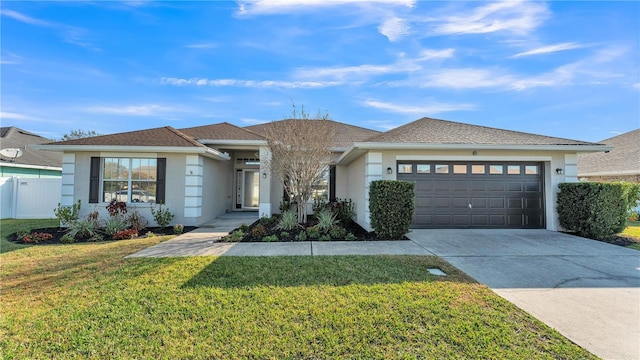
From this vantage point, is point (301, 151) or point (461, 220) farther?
point (461, 220)

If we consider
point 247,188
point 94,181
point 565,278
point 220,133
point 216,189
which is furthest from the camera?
point 247,188

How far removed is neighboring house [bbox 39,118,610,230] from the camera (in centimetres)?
941

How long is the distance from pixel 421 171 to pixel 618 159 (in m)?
15.0

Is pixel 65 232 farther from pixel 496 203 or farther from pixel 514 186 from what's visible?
pixel 514 186

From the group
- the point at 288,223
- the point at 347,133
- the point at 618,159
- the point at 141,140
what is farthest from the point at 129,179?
the point at 618,159

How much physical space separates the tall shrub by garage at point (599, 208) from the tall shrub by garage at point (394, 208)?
558cm

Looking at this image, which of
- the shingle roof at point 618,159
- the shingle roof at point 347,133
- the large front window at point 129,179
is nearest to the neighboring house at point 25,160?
the large front window at point 129,179

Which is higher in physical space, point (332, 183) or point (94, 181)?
point (332, 183)

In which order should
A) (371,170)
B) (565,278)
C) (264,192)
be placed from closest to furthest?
(565,278) < (371,170) < (264,192)

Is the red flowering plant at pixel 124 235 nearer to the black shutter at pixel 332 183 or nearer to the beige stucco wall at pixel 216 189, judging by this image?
the beige stucco wall at pixel 216 189

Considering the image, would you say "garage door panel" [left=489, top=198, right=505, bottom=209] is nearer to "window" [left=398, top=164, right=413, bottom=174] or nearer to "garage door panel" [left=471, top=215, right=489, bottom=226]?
"garage door panel" [left=471, top=215, right=489, bottom=226]

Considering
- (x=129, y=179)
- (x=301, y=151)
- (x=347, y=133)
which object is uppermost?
(x=347, y=133)

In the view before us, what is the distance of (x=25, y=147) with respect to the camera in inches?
589

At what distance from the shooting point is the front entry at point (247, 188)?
52.2 ft
